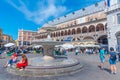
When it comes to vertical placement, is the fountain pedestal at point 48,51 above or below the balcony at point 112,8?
below

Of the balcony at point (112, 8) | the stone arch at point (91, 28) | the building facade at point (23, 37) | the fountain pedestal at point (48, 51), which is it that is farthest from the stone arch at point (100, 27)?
the building facade at point (23, 37)

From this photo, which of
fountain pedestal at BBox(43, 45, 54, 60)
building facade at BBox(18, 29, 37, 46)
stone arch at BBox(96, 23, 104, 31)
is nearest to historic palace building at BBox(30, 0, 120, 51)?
stone arch at BBox(96, 23, 104, 31)

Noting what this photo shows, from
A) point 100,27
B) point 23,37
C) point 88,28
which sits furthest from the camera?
point 23,37

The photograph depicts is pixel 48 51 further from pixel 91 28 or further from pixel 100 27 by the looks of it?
pixel 91 28

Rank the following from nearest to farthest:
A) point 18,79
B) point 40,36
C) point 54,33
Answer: point 18,79
point 54,33
point 40,36

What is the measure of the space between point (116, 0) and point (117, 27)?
170 inches

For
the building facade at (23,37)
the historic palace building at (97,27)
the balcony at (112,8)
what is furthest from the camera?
the building facade at (23,37)

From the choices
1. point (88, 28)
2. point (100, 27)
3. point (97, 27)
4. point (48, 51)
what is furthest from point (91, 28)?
point (48, 51)

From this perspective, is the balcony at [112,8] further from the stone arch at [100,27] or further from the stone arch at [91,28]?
the stone arch at [91,28]

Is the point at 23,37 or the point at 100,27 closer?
the point at 100,27

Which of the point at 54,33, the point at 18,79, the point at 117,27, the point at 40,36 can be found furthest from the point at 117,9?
the point at 40,36

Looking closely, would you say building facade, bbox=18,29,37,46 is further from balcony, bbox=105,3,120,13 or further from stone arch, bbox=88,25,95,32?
balcony, bbox=105,3,120,13

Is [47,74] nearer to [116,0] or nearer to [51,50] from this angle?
[51,50]

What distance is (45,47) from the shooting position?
1141 cm
